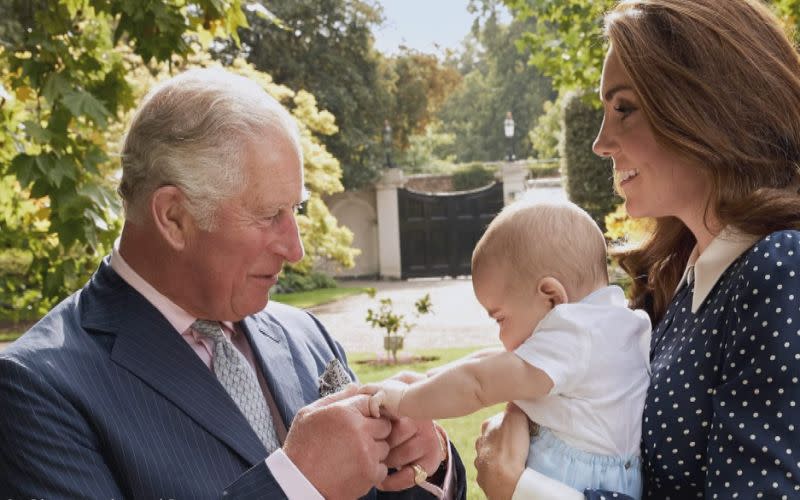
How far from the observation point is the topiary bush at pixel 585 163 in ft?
59.0

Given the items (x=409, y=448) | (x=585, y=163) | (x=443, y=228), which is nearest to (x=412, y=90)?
(x=443, y=228)

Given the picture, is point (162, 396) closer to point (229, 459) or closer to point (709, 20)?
point (229, 459)

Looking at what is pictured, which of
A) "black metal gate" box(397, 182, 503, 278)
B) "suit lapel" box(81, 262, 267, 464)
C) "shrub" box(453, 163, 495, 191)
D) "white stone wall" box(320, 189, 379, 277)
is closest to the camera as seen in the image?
"suit lapel" box(81, 262, 267, 464)

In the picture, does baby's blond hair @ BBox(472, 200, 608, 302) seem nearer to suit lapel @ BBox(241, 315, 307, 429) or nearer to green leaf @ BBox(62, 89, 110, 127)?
suit lapel @ BBox(241, 315, 307, 429)

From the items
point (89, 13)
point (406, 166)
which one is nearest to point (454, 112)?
point (406, 166)

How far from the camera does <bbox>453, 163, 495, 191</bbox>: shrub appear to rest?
3105 cm

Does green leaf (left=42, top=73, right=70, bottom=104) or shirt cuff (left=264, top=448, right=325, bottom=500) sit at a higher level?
green leaf (left=42, top=73, right=70, bottom=104)

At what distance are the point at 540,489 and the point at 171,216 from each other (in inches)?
44.7

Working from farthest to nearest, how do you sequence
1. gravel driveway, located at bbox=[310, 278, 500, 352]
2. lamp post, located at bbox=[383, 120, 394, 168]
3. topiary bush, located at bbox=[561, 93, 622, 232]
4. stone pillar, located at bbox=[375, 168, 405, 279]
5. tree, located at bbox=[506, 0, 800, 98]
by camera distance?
lamp post, located at bbox=[383, 120, 394, 168] < stone pillar, located at bbox=[375, 168, 405, 279] < topiary bush, located at bbox=[561, 93, 622, 232] < gravel driveway, located at bbox=[310, 278, 500, 352] < tree, located at bbox=[506, 0, 800, 98]

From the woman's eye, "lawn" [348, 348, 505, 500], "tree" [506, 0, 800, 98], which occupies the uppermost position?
"tree" [506, 0, 800, 98]

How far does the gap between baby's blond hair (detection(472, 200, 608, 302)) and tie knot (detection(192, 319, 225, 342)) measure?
802mm

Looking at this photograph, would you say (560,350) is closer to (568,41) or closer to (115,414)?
(115,414)

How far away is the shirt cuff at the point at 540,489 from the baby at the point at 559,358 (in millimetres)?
25

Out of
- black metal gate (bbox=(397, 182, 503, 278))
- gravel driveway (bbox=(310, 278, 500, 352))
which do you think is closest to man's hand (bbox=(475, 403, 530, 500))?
gravel driveway (bbox=(310, 278, 500, 352))
